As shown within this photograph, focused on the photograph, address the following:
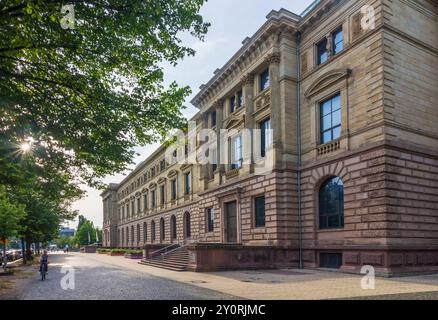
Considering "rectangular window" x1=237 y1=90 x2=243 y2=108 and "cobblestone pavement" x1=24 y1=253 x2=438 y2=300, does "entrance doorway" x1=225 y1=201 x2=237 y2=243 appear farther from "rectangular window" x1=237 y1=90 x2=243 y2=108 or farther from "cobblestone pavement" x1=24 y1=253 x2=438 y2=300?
"cobblestone pavement" x1=24 y1=253 x2=438 y2=300

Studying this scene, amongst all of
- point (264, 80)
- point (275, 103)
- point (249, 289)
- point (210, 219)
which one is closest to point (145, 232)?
point (210, 219)

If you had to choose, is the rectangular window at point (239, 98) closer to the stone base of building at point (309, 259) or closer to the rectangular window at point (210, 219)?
the rectangular window at point (210, 219)

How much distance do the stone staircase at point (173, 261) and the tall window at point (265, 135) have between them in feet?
28.4

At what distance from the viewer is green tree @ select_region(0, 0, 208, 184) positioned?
11.8 m

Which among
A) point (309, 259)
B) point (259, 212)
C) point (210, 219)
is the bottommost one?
point (309, 259)

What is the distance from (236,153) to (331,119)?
9455 millimetres

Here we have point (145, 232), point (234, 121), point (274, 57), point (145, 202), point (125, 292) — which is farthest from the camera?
point (145, 202)

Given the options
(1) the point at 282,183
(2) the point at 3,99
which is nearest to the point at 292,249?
(1) the point at 282,183

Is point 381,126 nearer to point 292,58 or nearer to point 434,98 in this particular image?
point 434,98

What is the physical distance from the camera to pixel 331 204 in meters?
22.0

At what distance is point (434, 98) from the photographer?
2116 cm

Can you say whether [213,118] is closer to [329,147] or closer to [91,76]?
[329,147]

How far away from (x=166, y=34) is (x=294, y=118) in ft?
45.5
